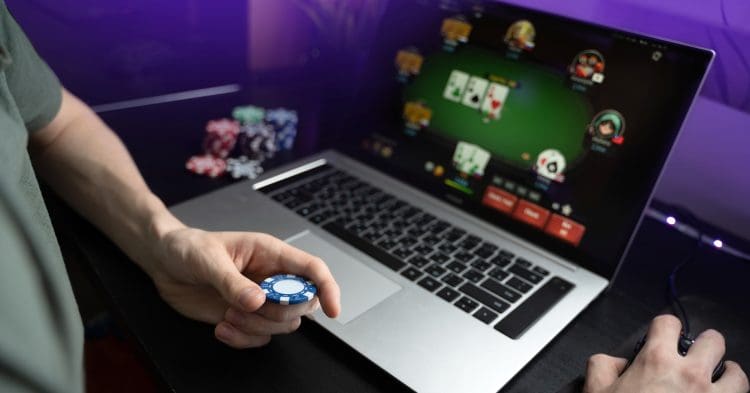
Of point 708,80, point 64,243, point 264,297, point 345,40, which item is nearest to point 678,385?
point 264,297

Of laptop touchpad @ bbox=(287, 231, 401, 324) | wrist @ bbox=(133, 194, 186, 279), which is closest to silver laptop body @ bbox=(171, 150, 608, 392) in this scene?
laptop touchpad @ bbox=(287, 231, 401, 324)

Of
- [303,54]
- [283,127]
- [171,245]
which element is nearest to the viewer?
[171,245]

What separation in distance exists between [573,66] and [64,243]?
0.79 metres

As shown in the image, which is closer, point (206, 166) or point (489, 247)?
point (489, 247)

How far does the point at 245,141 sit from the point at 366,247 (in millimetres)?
392

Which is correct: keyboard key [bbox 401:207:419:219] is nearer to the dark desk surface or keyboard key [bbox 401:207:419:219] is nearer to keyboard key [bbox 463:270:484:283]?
keyboard key [bbox 463:270:484:283]

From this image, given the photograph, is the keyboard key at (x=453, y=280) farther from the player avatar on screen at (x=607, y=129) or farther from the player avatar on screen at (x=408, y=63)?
the player avatar on screen at (x=408, y=63)

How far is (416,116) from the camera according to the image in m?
1.01

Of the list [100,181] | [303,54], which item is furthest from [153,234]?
[303,54]

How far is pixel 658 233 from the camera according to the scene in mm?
989

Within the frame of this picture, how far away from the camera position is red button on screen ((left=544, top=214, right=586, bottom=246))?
0.83 metres

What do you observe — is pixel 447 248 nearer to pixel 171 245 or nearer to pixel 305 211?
pixel 305 211

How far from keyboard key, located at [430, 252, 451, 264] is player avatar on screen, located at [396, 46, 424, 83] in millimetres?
352

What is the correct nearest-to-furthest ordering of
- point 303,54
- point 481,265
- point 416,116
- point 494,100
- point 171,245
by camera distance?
point 171,245 → point 481,265 → point 494,100 → point 416,116 → point 303,54
